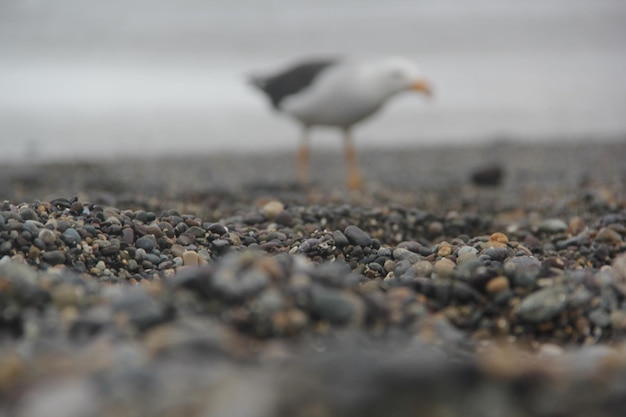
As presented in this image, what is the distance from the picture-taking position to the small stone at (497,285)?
2.49 metres

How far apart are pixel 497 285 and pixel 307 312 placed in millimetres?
938

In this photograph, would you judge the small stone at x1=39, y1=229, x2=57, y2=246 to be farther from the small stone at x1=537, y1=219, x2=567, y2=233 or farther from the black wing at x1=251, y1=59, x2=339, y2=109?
the black wing at x1=251, y1=59, x2=339, y2=109

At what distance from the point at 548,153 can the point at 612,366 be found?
7.75 metres

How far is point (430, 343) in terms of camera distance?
1915 millimetres

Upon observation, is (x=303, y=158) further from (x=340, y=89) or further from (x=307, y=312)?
(x=307, y=312)

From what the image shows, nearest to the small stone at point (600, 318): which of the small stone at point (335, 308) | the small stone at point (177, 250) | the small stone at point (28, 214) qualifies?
the small stone at point (335, 308)

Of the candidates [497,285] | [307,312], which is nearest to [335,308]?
[307,312]

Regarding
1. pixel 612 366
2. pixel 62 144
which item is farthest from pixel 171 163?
pixel 612 366

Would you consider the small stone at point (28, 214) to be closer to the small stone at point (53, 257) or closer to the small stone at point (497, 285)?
the small stone at point (53, 257)

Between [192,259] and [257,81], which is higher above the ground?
[257,81]

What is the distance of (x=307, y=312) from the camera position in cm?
180

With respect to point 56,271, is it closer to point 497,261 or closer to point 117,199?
point 497,261

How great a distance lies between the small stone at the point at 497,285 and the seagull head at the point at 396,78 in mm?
5322

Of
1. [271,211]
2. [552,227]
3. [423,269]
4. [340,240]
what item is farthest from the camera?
[552,227]
